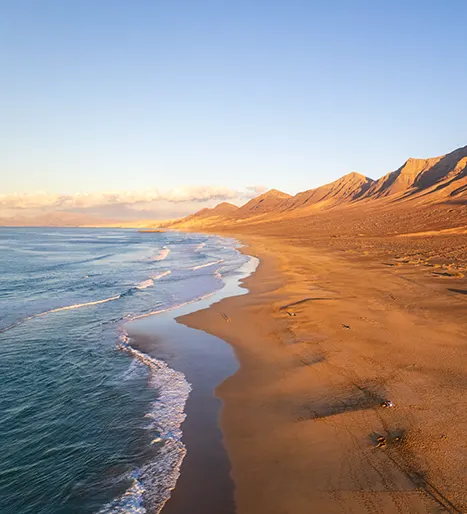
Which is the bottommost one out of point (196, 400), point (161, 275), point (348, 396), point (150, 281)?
point (161, 275)

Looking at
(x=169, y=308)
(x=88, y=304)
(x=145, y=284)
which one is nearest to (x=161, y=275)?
(x=145, y=284)

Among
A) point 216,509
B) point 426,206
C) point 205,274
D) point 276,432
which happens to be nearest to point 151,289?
point 205,274

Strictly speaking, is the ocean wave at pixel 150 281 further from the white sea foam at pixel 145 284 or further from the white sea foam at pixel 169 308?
the white sea foam at pixel 169 308

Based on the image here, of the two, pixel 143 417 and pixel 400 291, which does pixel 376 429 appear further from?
pixel 400 291

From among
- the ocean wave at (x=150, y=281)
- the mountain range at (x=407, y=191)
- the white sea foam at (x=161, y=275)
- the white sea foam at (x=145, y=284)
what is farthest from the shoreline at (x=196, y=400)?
the mountain range at (x=407, y=191)

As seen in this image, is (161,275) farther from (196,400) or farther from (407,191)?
(407,191)
